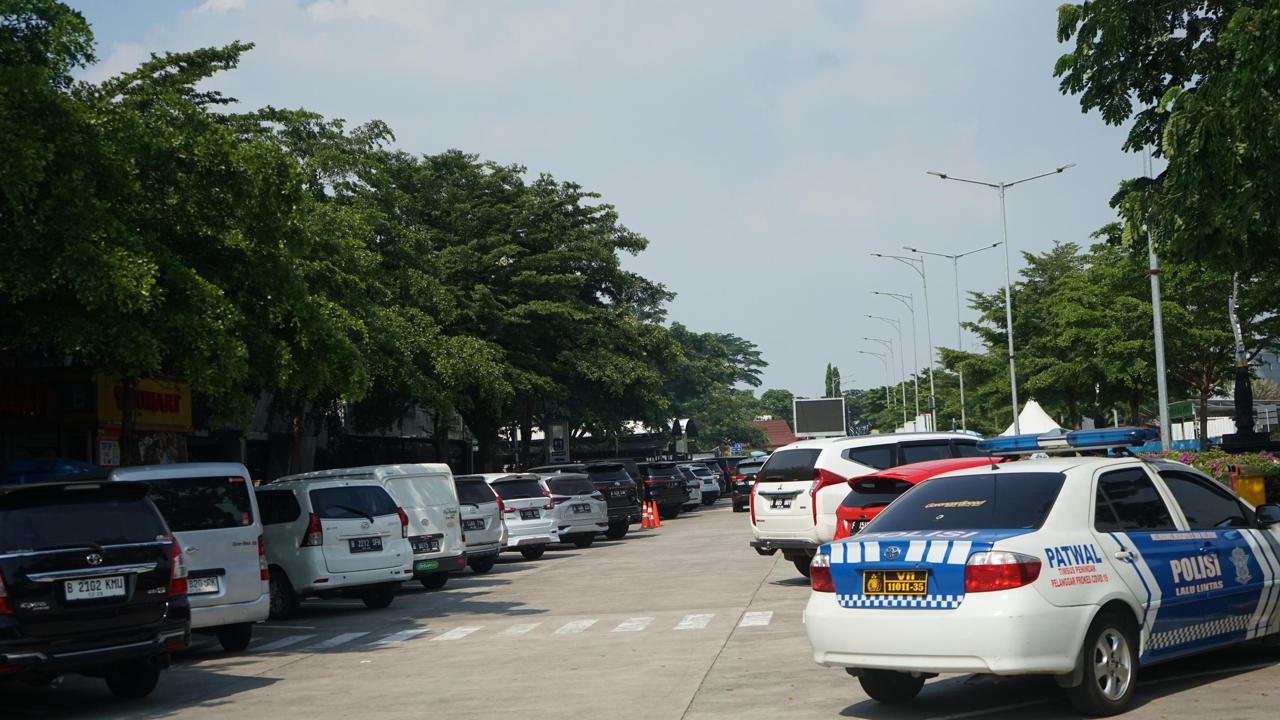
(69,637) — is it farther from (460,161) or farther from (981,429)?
(981,429)

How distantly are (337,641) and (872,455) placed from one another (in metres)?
7.79

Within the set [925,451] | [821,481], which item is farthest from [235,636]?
[925,451]

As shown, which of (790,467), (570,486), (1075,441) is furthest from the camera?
(570,486)

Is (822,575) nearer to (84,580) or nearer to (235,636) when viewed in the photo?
(84,580)

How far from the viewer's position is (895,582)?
330 inches

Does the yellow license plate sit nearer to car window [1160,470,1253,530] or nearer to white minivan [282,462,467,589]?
car window [1160,470,1253,530]

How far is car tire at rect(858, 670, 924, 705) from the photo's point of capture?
29.6 feet

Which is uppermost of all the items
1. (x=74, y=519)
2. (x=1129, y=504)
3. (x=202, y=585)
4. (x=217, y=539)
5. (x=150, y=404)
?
(x=150, y=404)

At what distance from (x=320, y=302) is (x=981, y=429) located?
73358 millimetres

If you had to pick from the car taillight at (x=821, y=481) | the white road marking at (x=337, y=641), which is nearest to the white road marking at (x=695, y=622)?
the car taillight at (x=821, y=481)

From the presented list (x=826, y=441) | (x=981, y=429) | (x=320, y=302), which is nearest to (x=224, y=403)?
(x=320, y=302)

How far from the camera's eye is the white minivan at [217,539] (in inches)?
548

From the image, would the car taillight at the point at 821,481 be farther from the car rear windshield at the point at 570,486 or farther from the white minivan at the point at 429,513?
the car rear windshield at the point at 570,486

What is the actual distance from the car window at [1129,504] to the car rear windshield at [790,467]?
9.80m
